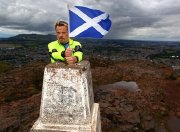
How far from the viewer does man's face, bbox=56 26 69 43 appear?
621 cm

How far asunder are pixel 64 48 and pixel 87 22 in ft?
3.56

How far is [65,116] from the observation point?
240 inches

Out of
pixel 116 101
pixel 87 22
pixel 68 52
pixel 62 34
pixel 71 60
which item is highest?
pixel 87 22

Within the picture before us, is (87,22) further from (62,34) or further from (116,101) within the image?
(116,101)

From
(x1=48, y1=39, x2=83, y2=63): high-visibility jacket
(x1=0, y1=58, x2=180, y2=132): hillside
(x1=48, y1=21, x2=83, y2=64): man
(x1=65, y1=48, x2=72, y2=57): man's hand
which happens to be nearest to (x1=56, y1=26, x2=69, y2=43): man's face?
(x1=48, y1=21, x2=83, y2=64): man

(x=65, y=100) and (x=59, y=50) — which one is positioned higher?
(x=59, y=50)

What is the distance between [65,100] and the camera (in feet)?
19.9

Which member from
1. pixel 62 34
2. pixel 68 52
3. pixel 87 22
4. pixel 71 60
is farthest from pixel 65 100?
pixel 87 22

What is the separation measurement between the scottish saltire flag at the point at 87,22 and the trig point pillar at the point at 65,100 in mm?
1199

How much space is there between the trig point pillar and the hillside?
674cm

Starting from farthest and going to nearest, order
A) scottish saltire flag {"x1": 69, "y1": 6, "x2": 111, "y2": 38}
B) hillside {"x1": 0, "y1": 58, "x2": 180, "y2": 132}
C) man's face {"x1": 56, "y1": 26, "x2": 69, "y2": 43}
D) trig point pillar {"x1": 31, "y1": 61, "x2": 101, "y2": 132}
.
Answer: hillside {"x1": 0, "y1": 58, "x2": 180, "y2": 132} → scottish saltire flag {"x1": 69, "y1": 6, "x2": 111, "y2": 38} → man's face {"x1": 56, "y1": 26, "x2": 69, "y2": 43} → trig point pillar {"x1": 31, "y1": 61, "x2": 101, "y2": 132}

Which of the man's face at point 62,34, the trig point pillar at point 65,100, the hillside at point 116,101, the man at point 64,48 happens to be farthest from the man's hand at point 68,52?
the hillside at point 116,101

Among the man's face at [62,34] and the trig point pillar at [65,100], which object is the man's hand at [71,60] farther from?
the man's face at [62,34]

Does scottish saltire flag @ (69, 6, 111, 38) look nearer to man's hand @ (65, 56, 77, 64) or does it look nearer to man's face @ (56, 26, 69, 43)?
man's face @ (56, 26, 69, 43)
